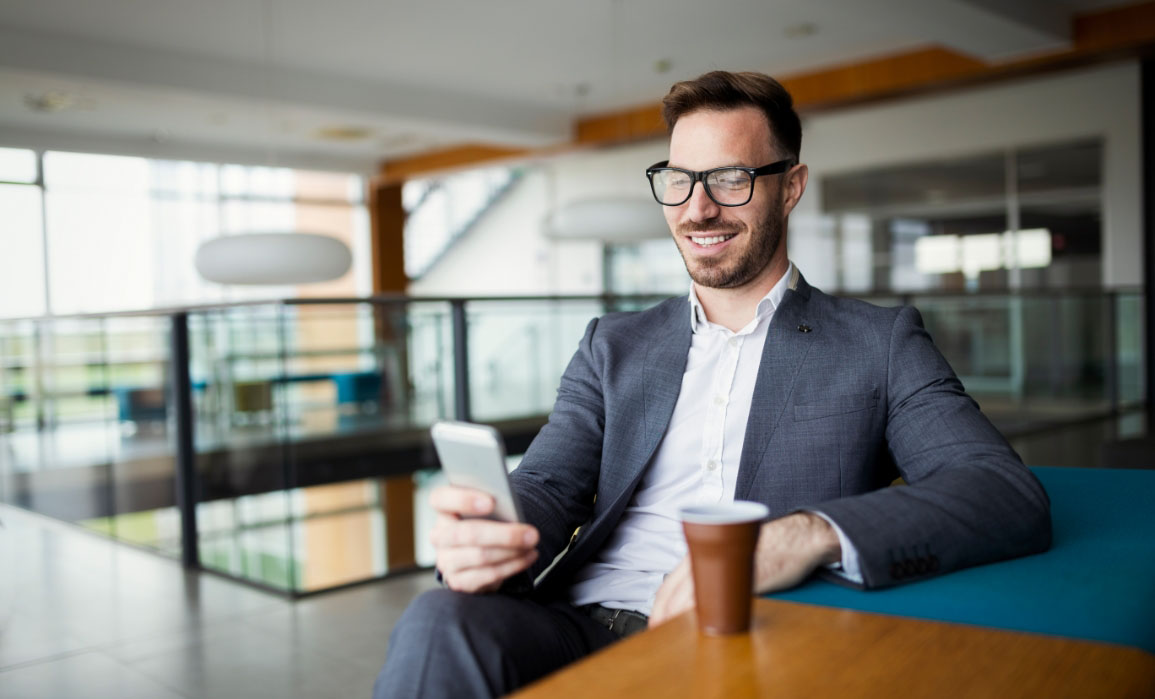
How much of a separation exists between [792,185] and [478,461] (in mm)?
801

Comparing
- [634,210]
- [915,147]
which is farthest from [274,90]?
[915,147]

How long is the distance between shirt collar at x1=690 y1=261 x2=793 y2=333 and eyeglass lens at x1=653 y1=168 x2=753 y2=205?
14 cm

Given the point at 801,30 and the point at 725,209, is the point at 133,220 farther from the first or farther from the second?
the point at 725,209

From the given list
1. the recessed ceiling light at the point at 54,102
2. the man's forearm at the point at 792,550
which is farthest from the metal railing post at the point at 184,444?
the recessed ceiling light at the point at 54,102

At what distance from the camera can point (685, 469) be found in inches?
56.8

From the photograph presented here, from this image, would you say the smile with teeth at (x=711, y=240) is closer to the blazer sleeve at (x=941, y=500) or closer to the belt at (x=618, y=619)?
the blazer sleeve at (x=941, y=500)

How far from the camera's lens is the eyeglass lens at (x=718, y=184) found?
1.40m

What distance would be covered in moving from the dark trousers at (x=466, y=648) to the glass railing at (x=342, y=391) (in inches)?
168

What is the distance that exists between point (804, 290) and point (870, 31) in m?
6.26

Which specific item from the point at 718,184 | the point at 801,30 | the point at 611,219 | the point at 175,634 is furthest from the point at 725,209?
the point at 801,30

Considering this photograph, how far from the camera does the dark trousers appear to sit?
1.02 metres

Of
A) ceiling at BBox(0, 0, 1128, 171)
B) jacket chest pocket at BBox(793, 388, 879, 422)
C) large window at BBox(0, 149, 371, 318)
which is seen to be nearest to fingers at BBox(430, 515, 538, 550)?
jacket chest pocket at BBox(793, 388, 879, 422)

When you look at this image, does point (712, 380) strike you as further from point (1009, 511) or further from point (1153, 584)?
point (1153, 584)

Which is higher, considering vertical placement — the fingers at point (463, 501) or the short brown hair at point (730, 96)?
the short brown hair at point (730, 96)
